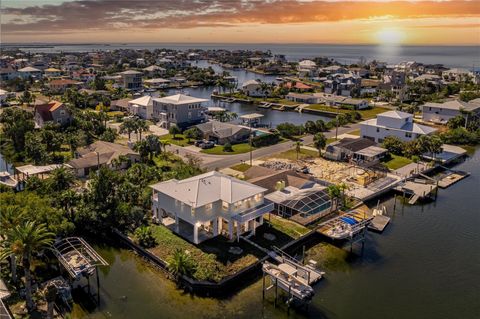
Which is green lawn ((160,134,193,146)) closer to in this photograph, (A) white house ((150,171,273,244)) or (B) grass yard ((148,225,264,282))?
(A) white house ((150,171,273,244))

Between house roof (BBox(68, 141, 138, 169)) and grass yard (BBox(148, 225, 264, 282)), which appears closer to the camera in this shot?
grass yard (BBox(148, 225, 264, 282))

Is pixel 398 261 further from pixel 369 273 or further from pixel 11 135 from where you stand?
pixel 11 135

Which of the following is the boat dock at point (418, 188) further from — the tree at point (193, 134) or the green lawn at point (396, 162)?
the tree at point (193, 134)

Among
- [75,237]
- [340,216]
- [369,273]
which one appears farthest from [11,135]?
[369,273]

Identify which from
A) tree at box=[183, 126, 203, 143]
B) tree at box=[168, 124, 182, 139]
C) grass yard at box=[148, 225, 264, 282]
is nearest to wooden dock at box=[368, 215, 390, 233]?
grass yard at box=[148, 225, 264, 282]

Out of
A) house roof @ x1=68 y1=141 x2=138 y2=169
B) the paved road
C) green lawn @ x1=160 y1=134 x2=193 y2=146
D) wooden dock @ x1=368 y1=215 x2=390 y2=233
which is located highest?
house roof @ x1=68 y1=141 x2=138 y2=169

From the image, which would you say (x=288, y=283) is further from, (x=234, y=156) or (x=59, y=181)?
(x=234, y=156)

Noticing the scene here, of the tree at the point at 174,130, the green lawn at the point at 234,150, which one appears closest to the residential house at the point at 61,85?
the tree at the point at 174,130

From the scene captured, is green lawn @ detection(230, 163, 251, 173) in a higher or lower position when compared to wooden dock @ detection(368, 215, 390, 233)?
higher
